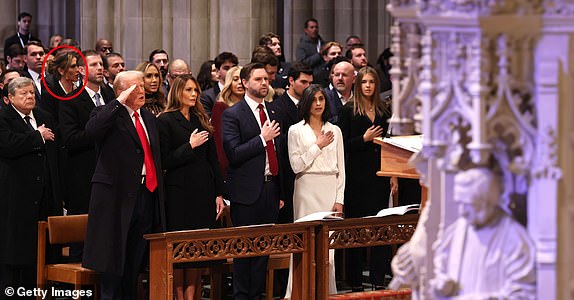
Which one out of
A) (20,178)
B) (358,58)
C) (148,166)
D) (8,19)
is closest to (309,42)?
A: (358,58)

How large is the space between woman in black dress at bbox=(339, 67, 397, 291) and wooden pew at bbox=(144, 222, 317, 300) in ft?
6.06

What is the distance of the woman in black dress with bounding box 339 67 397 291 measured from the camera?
962 centimetres

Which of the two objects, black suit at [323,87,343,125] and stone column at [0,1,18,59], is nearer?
black suit at [323,87,343,125]

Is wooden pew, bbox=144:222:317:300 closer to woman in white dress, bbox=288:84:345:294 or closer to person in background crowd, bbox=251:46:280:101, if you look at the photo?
woman in white dress, bbox=288:84:345:294

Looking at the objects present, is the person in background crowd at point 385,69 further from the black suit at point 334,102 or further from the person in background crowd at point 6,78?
the person in background crowd at point 6,78

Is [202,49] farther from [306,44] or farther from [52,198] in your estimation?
[52,198]

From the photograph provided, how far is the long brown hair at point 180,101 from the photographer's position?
8.39 metres

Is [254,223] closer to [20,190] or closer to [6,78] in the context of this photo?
[20,190]

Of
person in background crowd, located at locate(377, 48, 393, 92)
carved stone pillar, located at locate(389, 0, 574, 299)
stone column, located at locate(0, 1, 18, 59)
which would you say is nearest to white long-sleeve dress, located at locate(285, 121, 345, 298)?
person in background crowd, located at locate(377, 48, 393, 92)

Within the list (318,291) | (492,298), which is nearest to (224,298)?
(318,291)

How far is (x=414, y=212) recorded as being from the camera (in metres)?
8.36

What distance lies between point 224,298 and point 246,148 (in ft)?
3.98

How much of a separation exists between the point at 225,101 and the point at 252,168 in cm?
114

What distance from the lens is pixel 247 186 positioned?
8.62m
